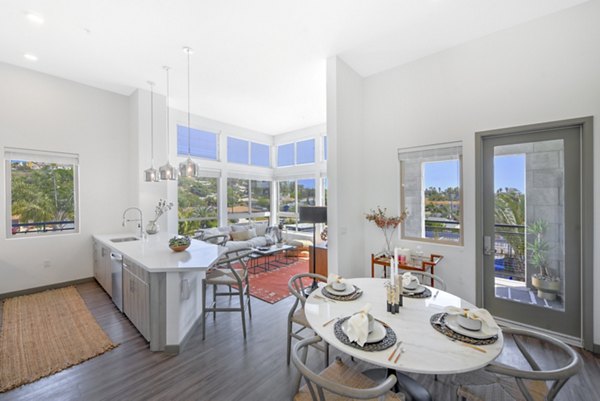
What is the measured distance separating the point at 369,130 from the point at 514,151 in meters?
1.81

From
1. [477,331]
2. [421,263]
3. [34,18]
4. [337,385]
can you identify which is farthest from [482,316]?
[34,18]

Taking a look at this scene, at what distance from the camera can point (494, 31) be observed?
2.93m

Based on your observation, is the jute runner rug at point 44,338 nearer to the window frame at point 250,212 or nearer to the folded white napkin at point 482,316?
the folded white napkin at point 482,316

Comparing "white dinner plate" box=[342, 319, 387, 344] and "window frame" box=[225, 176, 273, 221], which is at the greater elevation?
"window frame" box=[225, 176, 273, 221]

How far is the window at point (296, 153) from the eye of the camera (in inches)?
294

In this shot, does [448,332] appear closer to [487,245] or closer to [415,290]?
[415,290]

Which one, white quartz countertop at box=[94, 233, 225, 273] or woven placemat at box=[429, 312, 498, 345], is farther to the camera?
white quartz countertop at box=[94, 233, 225, 273]

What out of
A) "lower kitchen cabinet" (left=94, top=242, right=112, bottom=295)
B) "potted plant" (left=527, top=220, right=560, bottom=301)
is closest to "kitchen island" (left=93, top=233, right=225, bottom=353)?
"lower kitchen cabinet" (left=94, top=242, right=112, bottom=295)

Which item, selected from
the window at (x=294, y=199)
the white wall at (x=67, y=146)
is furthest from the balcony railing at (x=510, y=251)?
the white wall at (x=67, y=146)

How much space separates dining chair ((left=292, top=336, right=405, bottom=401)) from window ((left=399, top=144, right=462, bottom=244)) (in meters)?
2.47

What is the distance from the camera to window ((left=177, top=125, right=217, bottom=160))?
6062 mm

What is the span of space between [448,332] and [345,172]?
7.91 ft

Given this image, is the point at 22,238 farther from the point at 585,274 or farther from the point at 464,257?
the point at 585,274

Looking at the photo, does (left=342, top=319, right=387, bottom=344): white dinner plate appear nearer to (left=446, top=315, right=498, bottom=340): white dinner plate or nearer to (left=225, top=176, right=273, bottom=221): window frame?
(left=446, top=315, right=498, bottom=340): white dinner plate
